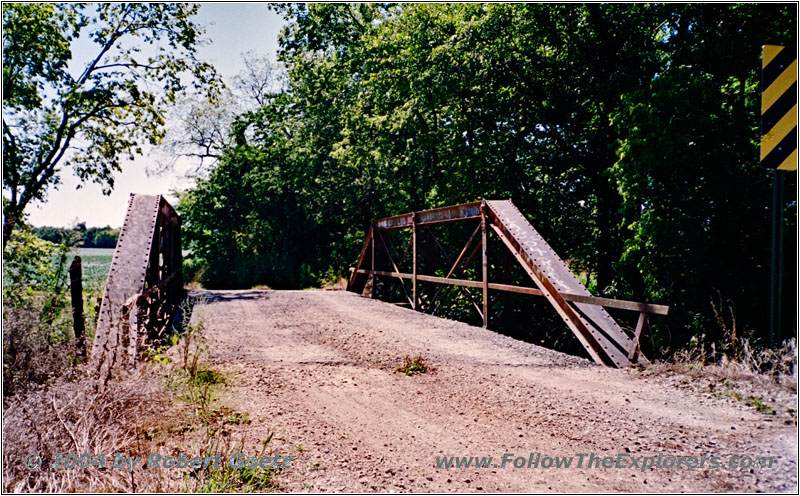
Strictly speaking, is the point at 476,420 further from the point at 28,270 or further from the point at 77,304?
the point at 28,270

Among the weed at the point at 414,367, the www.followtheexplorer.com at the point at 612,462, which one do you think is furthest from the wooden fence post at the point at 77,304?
the www.followtheexplorer.com at the point at 612,462

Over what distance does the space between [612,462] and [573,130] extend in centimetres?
1235

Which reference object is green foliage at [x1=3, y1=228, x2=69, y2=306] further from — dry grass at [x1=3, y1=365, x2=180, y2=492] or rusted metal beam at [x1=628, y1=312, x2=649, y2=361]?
rusted metal beam at [x1=628, y1=312, x2=649, y2=361]

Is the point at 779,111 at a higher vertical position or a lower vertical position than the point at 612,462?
higher

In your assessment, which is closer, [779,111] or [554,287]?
[779,111]

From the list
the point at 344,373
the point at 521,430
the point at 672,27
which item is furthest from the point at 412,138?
the point at 521,430

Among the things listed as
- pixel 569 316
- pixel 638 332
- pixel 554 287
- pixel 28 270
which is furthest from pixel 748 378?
pixel 28 270

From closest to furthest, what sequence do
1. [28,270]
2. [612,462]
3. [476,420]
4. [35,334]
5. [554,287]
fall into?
[612,462] → [476,420] → [35,334] → [554,287] → [28,270]

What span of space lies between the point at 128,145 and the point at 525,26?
11025 millimetres

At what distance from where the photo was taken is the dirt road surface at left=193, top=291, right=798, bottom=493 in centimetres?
354

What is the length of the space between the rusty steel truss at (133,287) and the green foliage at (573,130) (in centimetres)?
848

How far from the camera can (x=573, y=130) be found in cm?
1477

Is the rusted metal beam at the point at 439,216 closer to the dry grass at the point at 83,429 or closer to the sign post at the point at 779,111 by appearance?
the sign post at the point at 779,111

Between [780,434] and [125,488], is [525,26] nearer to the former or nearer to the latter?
[780,434]
